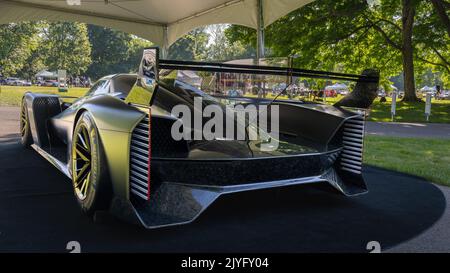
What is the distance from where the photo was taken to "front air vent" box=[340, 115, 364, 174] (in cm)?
343

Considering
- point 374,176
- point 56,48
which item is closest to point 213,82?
point 374,176

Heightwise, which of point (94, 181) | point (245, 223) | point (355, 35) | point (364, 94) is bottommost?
point (245, 223)

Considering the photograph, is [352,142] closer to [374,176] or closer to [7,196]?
[374,176]

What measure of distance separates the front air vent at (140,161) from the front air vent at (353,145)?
73.8 inches

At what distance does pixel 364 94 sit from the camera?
3572 millimetres

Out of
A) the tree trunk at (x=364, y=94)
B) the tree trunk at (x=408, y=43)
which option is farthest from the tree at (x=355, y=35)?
the tree trunk at (x=364, y=94)

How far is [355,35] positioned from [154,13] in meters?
14.4

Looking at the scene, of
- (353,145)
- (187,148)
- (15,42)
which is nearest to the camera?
(187,148)

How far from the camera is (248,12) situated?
6340 millimetres

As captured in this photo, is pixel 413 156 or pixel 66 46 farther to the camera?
pixel 66 46

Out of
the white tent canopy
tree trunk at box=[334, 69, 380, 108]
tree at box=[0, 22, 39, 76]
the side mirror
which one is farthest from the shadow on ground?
tree at box=[0, 22, 39, 76]

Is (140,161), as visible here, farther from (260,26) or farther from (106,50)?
(106,50)

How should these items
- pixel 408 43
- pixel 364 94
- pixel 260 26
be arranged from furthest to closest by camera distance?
pixel 408 43, pixel 260 26, pixel 364 94

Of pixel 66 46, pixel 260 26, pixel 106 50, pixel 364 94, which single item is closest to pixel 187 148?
pixel 364 94
